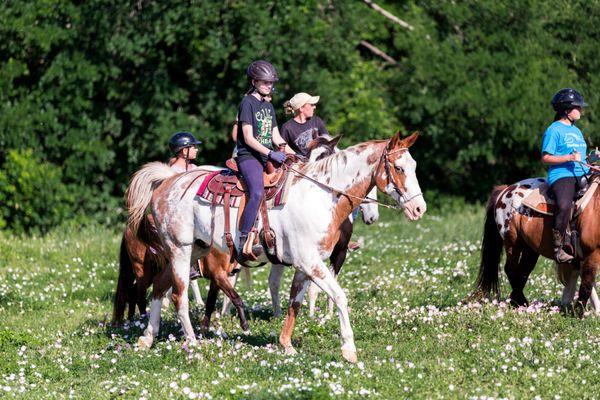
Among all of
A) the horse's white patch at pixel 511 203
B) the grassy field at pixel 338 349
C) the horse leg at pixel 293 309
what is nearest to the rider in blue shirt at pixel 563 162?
the horse's white patch at pixel 511 203

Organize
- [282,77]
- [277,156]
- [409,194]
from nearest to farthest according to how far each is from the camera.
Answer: [409,194], [277,156], [282,77]

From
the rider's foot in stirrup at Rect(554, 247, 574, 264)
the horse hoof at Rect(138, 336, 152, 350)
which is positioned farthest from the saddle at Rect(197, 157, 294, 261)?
the rider's foot in stirrup at Rect(554, 247, 574, 264)

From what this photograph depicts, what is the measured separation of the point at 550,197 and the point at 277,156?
→ 3.76 meters

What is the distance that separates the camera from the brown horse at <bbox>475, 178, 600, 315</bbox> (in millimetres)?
11953

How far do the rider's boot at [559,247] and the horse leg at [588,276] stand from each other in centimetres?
21

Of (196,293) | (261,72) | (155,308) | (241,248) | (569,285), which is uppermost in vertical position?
(261,72)

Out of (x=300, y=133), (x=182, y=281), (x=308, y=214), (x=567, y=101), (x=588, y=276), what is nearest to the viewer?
(x=308, y=214)

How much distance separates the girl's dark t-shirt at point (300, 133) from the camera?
13.4 metres

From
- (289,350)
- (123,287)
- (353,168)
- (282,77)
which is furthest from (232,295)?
(282,77)

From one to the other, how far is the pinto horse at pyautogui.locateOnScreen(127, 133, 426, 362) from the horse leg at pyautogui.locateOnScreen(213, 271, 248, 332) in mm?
682

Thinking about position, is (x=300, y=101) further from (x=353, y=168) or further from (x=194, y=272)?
(x=353, y=168)

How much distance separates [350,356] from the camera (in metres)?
10.2

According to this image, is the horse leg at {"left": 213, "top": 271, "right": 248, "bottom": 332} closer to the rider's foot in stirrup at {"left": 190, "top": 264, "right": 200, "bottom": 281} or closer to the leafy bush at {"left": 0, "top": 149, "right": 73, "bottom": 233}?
the rider's foot in stirrup at {"left": 190, "top": 264, "right": 200, "bottom": 281}

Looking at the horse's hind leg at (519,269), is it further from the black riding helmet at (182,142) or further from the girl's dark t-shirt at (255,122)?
the black riding helmet at (182,142)
